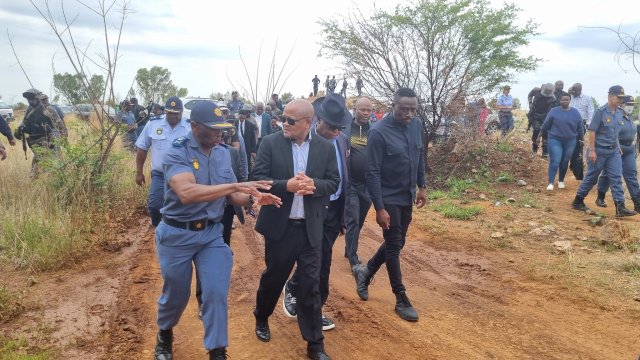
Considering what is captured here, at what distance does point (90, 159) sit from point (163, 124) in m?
2.76

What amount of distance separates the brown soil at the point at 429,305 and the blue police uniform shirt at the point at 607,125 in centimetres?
144

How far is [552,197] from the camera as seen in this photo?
1001cm

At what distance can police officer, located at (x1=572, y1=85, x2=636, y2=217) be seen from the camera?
26.5ft

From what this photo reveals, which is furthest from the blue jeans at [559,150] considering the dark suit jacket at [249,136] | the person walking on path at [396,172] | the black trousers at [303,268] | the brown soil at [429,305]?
the black trousers at [303,268]

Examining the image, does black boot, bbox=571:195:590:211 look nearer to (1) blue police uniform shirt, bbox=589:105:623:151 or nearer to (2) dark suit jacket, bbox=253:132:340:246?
(1) blue police uniform shirt, bbox=589:105:623:151

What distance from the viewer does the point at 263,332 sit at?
428 centimetres

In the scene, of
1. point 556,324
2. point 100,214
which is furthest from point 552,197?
point 100,214

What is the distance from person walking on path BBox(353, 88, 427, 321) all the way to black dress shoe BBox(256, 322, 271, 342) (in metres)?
1.29

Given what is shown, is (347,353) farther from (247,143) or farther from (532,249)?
(247,143)

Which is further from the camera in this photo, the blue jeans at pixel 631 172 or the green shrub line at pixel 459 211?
the green shrub line at pixel 459 211

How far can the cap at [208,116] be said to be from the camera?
344 cm

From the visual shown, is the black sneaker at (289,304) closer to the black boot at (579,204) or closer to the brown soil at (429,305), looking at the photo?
the brown soil at (429,305)

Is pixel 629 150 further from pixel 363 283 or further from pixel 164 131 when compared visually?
pixel 164 131

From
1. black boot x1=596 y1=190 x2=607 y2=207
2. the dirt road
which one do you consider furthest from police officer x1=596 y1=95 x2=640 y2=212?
the dirt road
